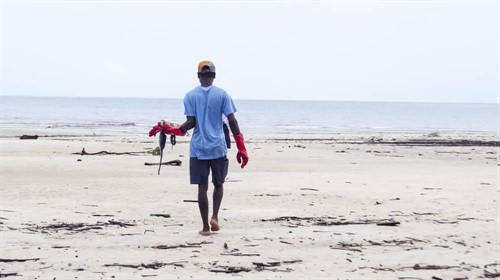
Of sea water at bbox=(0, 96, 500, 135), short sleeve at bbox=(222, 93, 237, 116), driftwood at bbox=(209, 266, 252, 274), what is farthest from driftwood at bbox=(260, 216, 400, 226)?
sea water at bbox=(0, 96, 500, 135)

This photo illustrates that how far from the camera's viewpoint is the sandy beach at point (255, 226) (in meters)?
6.03

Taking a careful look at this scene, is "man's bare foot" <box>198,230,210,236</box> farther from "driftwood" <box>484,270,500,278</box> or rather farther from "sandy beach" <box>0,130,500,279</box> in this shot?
"driftwood" <box>484,270,500,278</box>

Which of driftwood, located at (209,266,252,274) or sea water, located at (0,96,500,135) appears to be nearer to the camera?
driftwood, located at (209,266,252,274)

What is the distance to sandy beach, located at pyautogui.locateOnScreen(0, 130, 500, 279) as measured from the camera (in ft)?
19.8

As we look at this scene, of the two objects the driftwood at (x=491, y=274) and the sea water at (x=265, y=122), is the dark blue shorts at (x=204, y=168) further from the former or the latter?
the sea water at (x=265, y=122)

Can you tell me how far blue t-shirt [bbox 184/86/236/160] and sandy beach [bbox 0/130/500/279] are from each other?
35.9 inches

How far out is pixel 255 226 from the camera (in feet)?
25.8

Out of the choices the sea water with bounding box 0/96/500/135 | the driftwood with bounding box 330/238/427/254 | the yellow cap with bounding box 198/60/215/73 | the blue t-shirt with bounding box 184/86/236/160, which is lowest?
the sea water with bounding box 0/96/500/135

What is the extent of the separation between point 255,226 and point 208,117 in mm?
1509

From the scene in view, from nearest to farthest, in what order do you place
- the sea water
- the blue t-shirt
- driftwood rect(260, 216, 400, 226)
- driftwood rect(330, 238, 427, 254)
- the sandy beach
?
the sandy beach < driftwood rect(330, 238, 427, 254) < the blue t-shirt < driftwood rect(260, 216, 400, 226) < the sea water

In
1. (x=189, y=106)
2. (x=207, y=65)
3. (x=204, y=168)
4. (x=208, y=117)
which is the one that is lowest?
(x=204, y=168)

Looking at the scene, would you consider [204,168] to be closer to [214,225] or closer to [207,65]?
[214,225]

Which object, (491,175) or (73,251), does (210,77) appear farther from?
(491,175)

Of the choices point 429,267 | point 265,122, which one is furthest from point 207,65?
point 265,122
